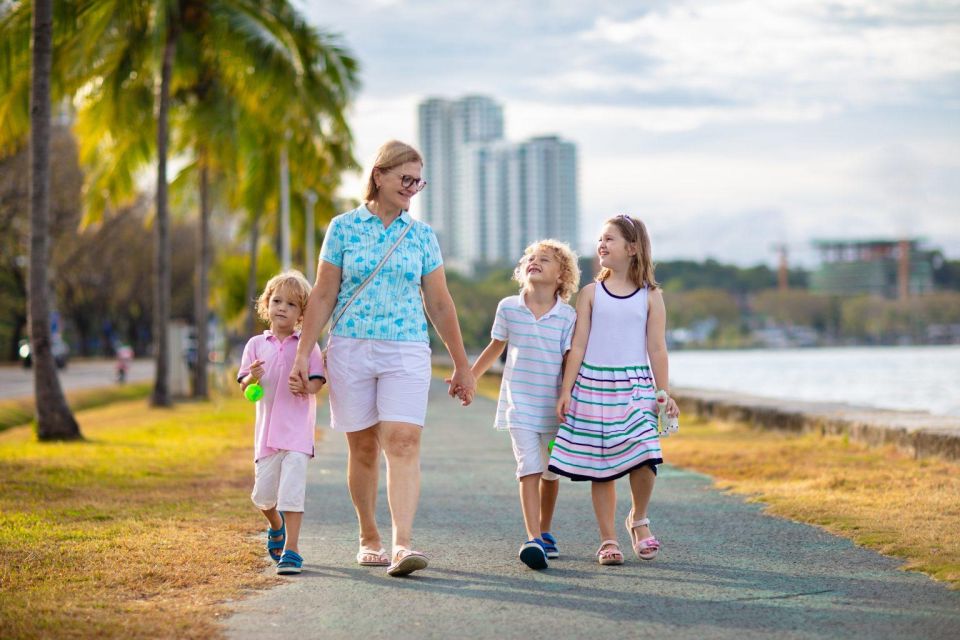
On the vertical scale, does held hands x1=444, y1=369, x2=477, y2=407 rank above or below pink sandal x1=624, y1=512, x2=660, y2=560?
above

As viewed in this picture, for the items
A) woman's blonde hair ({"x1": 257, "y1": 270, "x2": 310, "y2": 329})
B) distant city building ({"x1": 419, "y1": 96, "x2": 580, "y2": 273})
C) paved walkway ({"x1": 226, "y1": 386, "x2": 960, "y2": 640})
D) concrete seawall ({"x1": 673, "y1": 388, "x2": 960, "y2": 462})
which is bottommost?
paved walkway ({"x1": 226, "y1": 386, "x2": 960, "y2": 640})

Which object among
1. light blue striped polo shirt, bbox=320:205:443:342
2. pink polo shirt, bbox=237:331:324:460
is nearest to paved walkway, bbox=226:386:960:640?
pink polo shirt, bbox=237:331:324:460

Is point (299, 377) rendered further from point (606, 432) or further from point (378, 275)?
point (606, 432)

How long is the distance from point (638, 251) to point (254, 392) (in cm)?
212

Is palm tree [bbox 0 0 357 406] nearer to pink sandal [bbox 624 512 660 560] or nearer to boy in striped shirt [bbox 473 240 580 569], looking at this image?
boy in striped shirt [bbox 473 240 580 569]

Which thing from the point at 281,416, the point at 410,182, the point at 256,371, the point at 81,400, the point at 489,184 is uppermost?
the point at 489,184

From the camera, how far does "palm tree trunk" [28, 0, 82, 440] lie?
1339 cm

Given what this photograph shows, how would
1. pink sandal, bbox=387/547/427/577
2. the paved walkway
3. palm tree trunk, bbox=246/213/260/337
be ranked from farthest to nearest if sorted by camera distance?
1. palm tree trunk, bbox=246/213/260/337
2. pink sandal, bbox=387/547/427/577
3. the paved walkway

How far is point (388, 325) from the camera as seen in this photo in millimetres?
5793

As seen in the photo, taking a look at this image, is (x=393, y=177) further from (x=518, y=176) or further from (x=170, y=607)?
(x=518, y=176)

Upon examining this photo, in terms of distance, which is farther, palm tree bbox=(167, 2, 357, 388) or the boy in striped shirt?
palm tree bbox=(167, 2, 357, 388)

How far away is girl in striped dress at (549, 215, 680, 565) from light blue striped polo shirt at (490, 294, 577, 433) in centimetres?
9

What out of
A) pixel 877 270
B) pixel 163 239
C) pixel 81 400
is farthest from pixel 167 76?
pixel 877 270

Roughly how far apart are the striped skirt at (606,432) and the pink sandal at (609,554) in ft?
1.12
